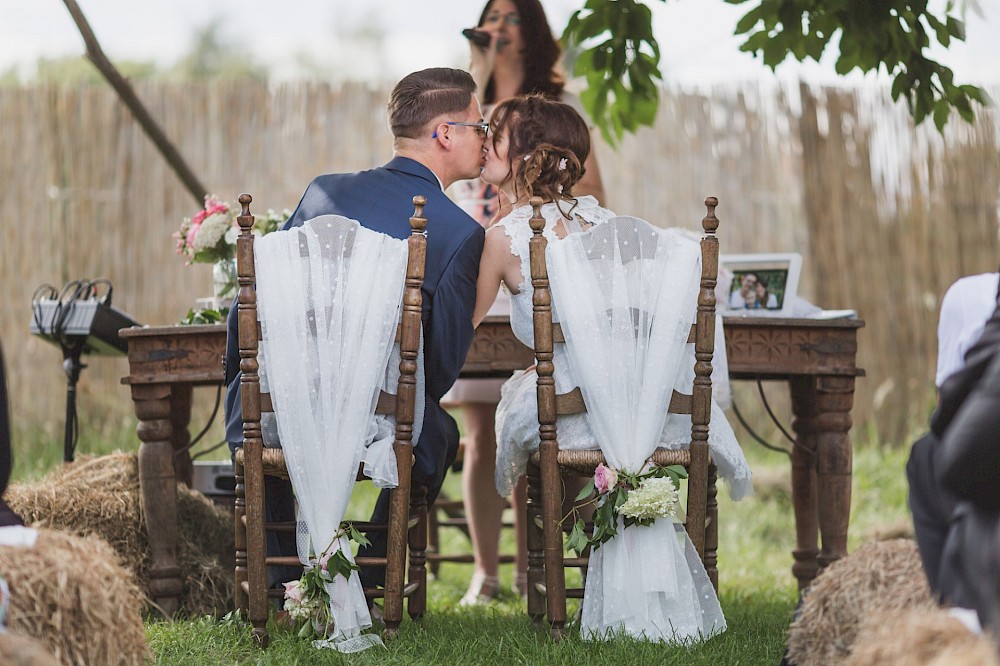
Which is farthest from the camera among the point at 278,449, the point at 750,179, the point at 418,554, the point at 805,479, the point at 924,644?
the point at 750,179

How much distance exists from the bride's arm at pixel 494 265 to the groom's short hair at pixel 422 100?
41cm

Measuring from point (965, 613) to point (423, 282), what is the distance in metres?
1.80

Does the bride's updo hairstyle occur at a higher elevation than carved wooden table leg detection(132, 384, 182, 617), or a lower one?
higher

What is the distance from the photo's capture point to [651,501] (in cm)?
→ 315

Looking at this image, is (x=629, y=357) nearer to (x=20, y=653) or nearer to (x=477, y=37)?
(x=20, y=653)

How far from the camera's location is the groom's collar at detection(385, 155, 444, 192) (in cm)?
347

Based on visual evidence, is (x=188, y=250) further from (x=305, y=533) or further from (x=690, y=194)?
(x=690, y=194)

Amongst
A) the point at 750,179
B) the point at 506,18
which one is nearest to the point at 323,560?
the point at 506,18

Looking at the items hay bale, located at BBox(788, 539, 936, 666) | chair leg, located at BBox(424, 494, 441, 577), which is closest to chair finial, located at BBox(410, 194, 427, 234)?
hay bale, located at BBox(788, 539, 936, 666)

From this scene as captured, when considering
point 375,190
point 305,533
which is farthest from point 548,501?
point 375,190

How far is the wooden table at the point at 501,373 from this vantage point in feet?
12.3

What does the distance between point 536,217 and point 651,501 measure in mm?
818

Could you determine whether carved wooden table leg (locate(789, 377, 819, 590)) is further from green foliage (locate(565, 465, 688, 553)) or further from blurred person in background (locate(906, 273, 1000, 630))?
blurred person in background (locate(906, 273, 1000, 630))

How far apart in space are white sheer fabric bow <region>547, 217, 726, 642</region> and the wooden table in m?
0.54
